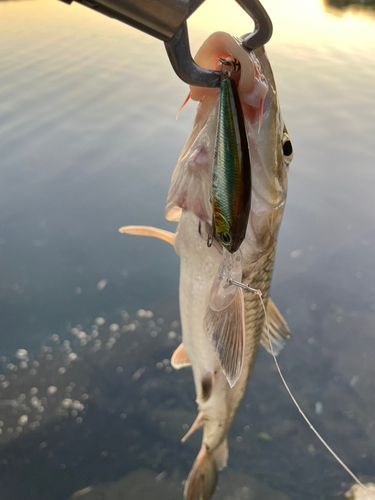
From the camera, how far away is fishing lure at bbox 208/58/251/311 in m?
0.53

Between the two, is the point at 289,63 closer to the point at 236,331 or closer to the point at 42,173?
the point at 42,173

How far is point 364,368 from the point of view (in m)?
1.88

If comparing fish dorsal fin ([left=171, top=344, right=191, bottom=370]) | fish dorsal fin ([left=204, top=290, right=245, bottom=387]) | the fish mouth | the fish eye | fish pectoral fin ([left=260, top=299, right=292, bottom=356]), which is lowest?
fish dorsal fin ([left=171, top=344, right=191, bottom=370])

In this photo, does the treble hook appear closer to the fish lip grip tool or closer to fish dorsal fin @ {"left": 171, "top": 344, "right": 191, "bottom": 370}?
the fish lip grip tool

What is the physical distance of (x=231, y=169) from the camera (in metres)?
0.56

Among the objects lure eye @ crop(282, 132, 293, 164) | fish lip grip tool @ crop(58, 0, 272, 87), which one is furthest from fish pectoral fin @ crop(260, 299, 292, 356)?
fish lip grip tool @ crop(58, 0, 272, 87)

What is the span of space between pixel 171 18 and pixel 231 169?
0.23 m

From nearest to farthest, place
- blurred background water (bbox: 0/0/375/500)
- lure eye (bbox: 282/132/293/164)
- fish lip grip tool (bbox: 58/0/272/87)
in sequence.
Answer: fish lip grip tool (bbox: 58/0/272/87) → lure eye (bbox: 282/132/293/164) → blurred background water (bbox: 0/0/375/500)

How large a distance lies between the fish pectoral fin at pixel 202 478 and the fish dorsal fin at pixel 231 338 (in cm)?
91

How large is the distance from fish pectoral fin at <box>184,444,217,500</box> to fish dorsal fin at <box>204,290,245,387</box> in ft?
3.00

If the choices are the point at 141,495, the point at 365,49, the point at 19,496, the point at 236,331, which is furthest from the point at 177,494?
the point at 365,49

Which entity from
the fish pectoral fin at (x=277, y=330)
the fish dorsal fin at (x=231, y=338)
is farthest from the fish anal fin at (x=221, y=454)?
the fish dorsal fin at (x=231, y=338)

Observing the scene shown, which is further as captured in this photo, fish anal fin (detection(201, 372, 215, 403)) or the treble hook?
fish anal fin (detection(201, 372, 215, 403))

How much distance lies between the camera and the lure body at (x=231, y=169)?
535 millimetres
